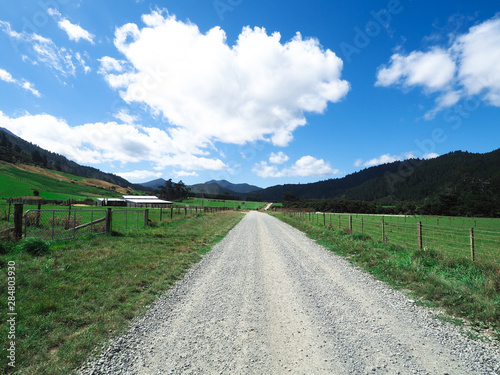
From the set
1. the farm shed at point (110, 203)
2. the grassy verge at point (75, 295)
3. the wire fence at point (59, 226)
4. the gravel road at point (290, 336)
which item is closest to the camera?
the gravel road at point (290, 336)

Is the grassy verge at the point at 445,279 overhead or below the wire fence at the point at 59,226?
below

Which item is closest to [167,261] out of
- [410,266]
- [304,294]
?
[304,294]

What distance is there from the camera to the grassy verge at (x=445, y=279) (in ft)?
15.6

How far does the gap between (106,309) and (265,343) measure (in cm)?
351

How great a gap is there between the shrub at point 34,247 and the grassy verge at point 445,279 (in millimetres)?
12202

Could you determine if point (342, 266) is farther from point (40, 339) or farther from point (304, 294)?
point (40, 339)

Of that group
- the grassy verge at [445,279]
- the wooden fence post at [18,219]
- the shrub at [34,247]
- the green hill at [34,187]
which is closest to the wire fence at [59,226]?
the wooden fence post at [18,219]

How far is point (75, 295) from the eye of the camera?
5270 mm

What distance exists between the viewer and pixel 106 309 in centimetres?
478

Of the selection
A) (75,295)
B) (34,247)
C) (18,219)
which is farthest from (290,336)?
(18,219)

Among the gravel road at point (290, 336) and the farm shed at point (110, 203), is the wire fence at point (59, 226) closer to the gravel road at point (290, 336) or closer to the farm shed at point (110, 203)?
the gravel road at point (290, 336)

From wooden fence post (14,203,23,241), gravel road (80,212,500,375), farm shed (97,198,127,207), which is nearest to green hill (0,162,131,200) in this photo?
farm shed (97,198,127,207)

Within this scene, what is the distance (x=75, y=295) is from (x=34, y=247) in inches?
197

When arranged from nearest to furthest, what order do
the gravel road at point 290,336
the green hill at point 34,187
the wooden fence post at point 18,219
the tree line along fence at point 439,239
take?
the gravel road at point 290,336, the tree line along fence at point 439,239, the wooden fence post at point 18,219, the green hill at point 34,187
